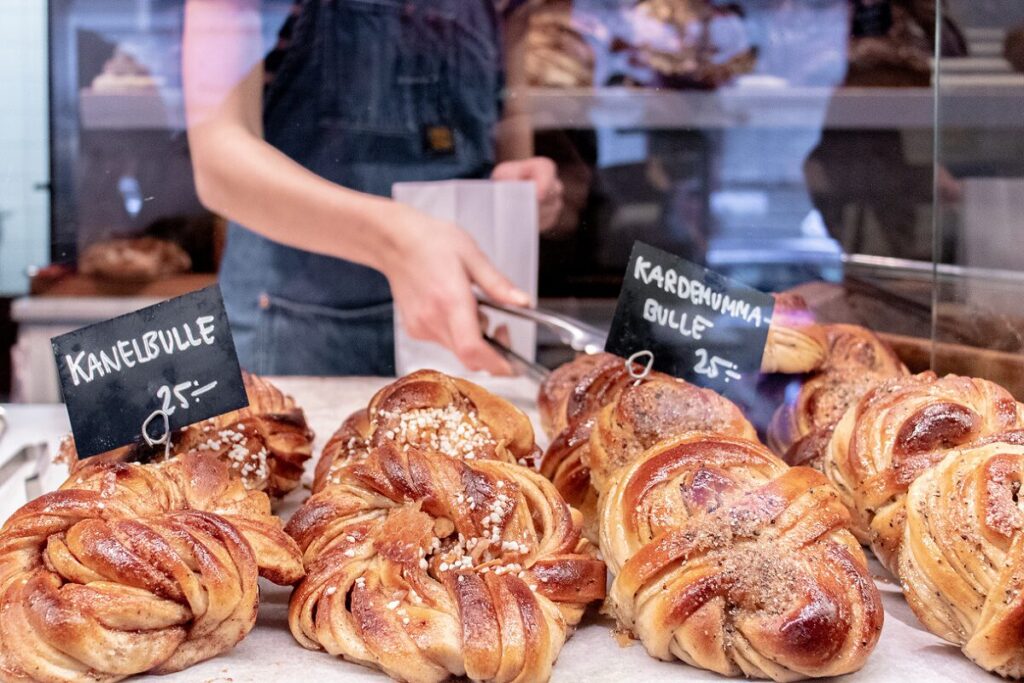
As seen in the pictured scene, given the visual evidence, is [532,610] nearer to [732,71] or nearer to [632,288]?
[632,288]

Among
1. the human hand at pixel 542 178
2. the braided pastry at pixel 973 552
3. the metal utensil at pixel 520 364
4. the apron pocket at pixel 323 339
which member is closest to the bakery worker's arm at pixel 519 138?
the human hand at pixel 542 178

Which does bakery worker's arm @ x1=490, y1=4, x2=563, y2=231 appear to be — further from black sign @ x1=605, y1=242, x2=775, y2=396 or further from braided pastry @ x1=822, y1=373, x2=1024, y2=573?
braided pastry @ x1=822, y1=373, x2=1024, y2=573

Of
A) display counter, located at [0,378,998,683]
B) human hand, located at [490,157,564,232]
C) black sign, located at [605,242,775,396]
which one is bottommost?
display counter, located at [0,378,998,683]

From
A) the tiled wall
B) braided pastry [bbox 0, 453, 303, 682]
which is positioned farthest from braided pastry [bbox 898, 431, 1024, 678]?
the tiled wall

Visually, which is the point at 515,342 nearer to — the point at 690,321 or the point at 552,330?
the point at 552,330

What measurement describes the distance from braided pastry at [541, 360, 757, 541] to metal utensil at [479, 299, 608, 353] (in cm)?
55

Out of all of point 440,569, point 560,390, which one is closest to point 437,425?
point 440,569

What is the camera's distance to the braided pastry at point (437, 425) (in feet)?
7.77

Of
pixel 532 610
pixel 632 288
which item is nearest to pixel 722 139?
pixel 632 288

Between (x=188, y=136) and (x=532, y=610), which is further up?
(x=188, y=136)

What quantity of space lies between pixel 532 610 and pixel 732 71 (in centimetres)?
260

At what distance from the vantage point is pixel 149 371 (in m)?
2.21

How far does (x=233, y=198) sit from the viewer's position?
316 cm

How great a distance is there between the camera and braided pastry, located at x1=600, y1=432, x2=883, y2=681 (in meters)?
1.73
